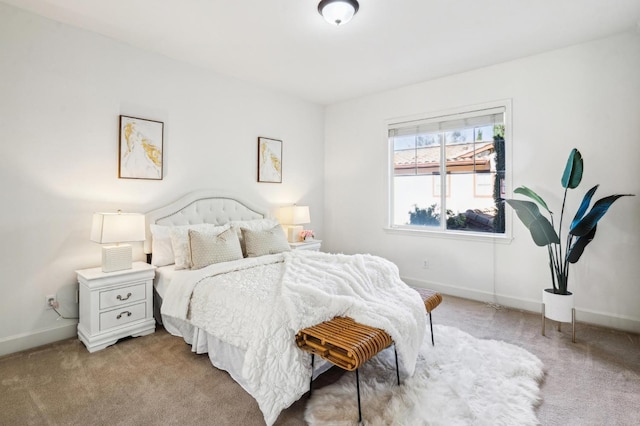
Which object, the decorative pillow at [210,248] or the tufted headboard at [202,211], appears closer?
the decorative pillow at [210,248]

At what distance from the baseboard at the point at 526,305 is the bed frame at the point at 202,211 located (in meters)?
2.32

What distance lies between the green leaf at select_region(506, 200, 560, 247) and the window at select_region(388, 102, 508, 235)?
0.80 metres

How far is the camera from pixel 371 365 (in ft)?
7.52

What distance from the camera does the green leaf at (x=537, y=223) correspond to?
285cm

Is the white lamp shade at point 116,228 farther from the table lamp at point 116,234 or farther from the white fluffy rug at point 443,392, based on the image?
the white fluffy rug at point 443,392

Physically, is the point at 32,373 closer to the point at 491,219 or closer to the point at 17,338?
the point at 17,338

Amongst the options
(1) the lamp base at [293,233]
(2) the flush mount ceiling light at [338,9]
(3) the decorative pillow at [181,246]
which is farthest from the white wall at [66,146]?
(2) the flush mount ceiling light at [338,9]

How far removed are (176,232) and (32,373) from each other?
1390 millimetres

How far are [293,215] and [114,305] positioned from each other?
7.55ft

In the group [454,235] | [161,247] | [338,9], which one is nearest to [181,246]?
[161,247]

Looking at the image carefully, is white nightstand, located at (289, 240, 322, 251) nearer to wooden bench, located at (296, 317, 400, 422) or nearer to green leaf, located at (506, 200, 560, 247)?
wooden bench, located at (296, 317, 400, 422)

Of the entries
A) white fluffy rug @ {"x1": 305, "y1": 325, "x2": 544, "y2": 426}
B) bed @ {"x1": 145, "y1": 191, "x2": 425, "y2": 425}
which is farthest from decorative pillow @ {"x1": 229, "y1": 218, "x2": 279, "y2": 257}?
white fluffy rug @ {"x1": 305, "y1": 325, "x2": 544, "y2": 426}

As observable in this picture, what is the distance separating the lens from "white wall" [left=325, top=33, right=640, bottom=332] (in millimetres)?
2965

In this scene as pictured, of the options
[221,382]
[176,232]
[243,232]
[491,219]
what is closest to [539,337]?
[491,219]
